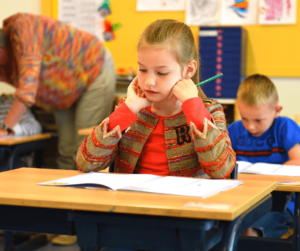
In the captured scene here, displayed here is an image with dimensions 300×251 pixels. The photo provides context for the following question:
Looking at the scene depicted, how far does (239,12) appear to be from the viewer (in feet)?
11.8

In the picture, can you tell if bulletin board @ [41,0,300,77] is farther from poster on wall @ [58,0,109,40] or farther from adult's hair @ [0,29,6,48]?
adult's hair @ [0,29,6,48]

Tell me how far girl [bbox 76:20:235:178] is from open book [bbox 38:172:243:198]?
0.15m

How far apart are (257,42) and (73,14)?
1693 millimetres

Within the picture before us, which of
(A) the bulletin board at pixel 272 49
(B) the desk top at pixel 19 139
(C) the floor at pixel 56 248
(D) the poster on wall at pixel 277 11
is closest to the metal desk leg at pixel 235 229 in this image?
(C) the floor at pixel 56 248

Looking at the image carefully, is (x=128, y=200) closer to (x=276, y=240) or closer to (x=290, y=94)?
(x=276, y=240)

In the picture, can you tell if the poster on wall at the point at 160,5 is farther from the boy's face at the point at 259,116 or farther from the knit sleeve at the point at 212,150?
the knit sleeve at the point at 212,150

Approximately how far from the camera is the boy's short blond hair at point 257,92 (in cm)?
209

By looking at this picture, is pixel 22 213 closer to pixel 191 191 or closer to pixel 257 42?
pixel 191 191

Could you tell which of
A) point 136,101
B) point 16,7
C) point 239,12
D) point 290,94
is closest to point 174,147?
point 136,101

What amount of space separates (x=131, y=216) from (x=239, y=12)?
302cm

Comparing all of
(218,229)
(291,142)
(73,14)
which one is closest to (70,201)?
(218,229)

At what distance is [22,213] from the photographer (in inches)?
37.7

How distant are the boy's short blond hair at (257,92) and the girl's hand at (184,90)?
2.74ft

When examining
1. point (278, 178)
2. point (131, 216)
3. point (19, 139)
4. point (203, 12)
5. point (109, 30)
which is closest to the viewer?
point (131, 216)
